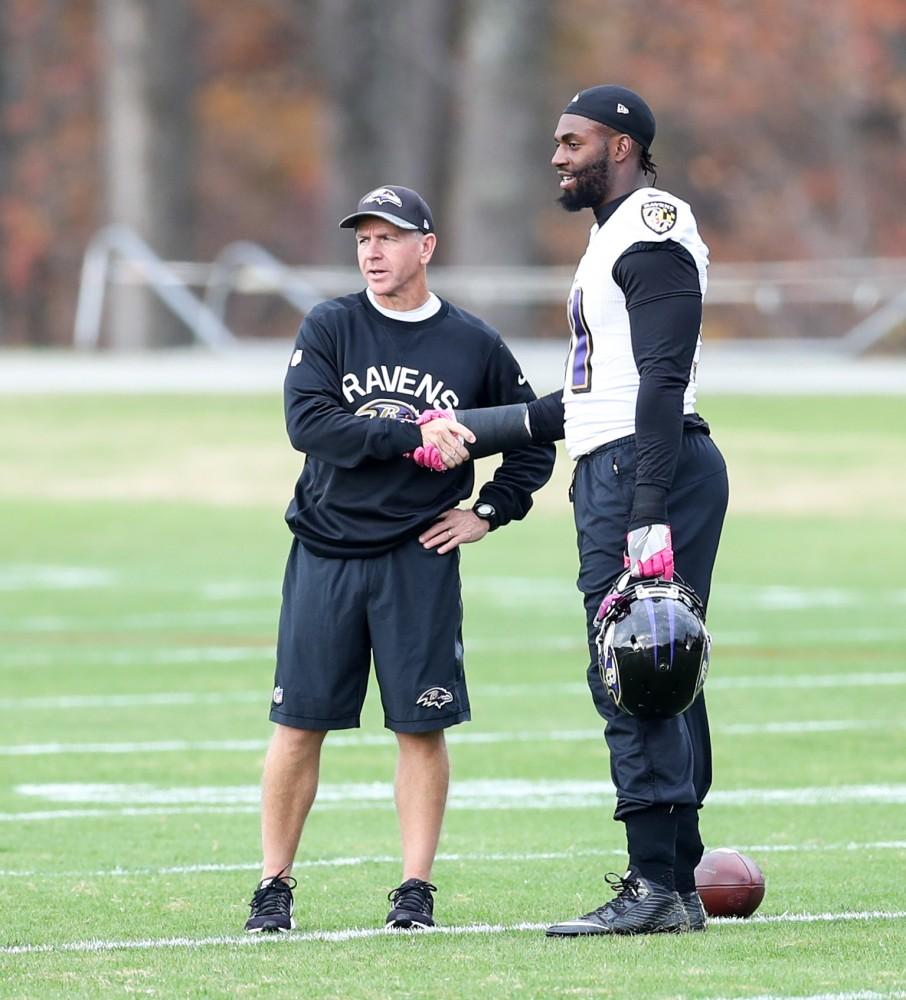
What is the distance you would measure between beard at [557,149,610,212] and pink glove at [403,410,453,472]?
0.67 meters

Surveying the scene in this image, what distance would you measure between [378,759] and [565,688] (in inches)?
94.0

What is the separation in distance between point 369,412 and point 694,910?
A: 5.32 feet

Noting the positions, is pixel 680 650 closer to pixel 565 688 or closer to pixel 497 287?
pixel 565 688

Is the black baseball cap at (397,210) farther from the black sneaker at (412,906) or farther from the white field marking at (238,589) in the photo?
the white field marking at (238,589)

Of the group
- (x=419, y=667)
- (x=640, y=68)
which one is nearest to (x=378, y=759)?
(x=419, y=667)

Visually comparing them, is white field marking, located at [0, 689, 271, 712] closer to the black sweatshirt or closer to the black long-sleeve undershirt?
the black sweatshirt

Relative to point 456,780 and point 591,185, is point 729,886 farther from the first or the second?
point 456,780

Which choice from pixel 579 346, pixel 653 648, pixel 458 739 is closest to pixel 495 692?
pixel 458 739

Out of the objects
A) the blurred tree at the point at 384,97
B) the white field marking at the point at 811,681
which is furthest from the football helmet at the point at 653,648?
the blurred tree at the point at 384,97

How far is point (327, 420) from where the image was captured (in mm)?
6512

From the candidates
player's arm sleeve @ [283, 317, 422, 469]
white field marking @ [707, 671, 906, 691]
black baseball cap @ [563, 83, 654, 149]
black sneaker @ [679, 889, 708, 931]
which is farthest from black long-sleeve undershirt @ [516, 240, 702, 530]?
white field marking @ [707, 671, 906, 691]

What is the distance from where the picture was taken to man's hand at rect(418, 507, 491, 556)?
21.7 ft

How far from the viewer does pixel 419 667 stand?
6.57 m

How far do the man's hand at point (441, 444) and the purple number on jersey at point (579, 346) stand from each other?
1.15ft
